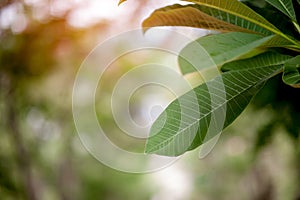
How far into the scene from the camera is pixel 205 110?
675mm

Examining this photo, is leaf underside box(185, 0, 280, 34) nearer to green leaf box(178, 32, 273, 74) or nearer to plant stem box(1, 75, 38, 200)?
green leaf box(178, 32, 273, 74)

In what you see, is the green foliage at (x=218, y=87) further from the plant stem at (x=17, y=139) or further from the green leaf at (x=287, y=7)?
the plant stem at (x=17, y=139)

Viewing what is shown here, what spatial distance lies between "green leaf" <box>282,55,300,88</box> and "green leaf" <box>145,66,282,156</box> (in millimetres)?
36

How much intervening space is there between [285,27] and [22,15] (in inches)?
58.4

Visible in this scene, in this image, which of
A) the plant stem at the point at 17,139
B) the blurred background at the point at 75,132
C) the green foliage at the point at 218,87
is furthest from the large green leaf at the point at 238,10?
the plant stem at the point at 17,139

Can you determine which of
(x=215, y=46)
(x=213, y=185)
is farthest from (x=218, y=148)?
(x=215, y=46)

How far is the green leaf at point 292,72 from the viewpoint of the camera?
0.64 metres

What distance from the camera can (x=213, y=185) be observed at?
397cm

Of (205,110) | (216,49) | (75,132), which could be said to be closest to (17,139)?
(75,132)

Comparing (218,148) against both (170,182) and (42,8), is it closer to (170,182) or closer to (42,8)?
(170,182)

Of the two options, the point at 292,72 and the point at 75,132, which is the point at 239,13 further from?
the point at 75,132

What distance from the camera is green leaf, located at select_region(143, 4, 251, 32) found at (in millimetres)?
706

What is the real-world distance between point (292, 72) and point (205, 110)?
0.12 m

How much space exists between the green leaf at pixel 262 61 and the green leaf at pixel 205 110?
6 cm
